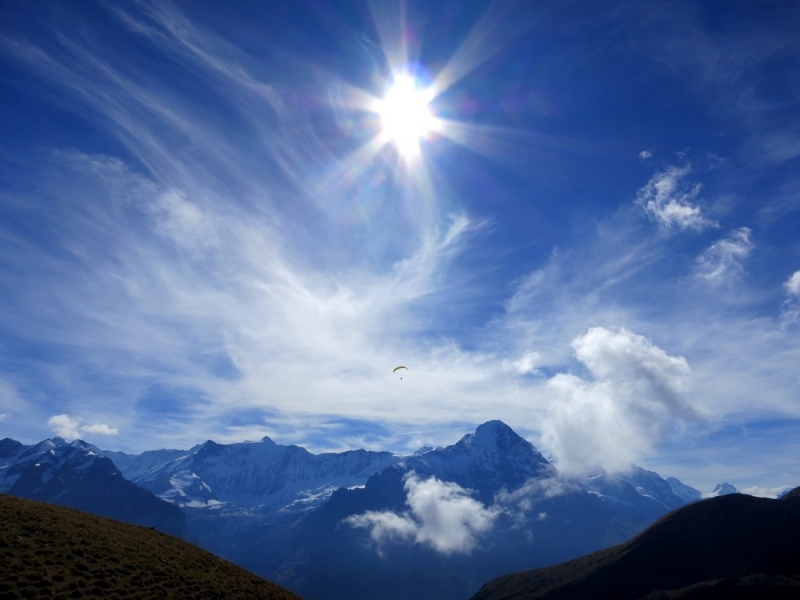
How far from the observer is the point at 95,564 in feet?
140

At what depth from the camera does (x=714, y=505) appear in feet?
460

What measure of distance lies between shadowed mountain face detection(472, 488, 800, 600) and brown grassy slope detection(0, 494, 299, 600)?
365ft

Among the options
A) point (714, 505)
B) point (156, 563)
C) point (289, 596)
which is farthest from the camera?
point (714, 505)

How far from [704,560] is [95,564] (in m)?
142

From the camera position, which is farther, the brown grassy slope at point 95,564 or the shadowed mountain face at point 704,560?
the shadowed mountain face at point 704,560

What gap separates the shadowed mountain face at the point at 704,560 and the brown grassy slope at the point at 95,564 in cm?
11130

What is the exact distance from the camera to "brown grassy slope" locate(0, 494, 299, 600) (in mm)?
37531

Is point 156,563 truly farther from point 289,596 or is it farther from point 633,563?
point 633,563

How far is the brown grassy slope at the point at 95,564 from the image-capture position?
37531 mm

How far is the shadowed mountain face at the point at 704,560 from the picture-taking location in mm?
110000

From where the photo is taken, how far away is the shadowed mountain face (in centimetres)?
11000

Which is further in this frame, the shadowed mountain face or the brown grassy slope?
the shadowed mountain face

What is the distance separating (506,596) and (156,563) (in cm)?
14044

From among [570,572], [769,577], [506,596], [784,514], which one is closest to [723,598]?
[769,577]
